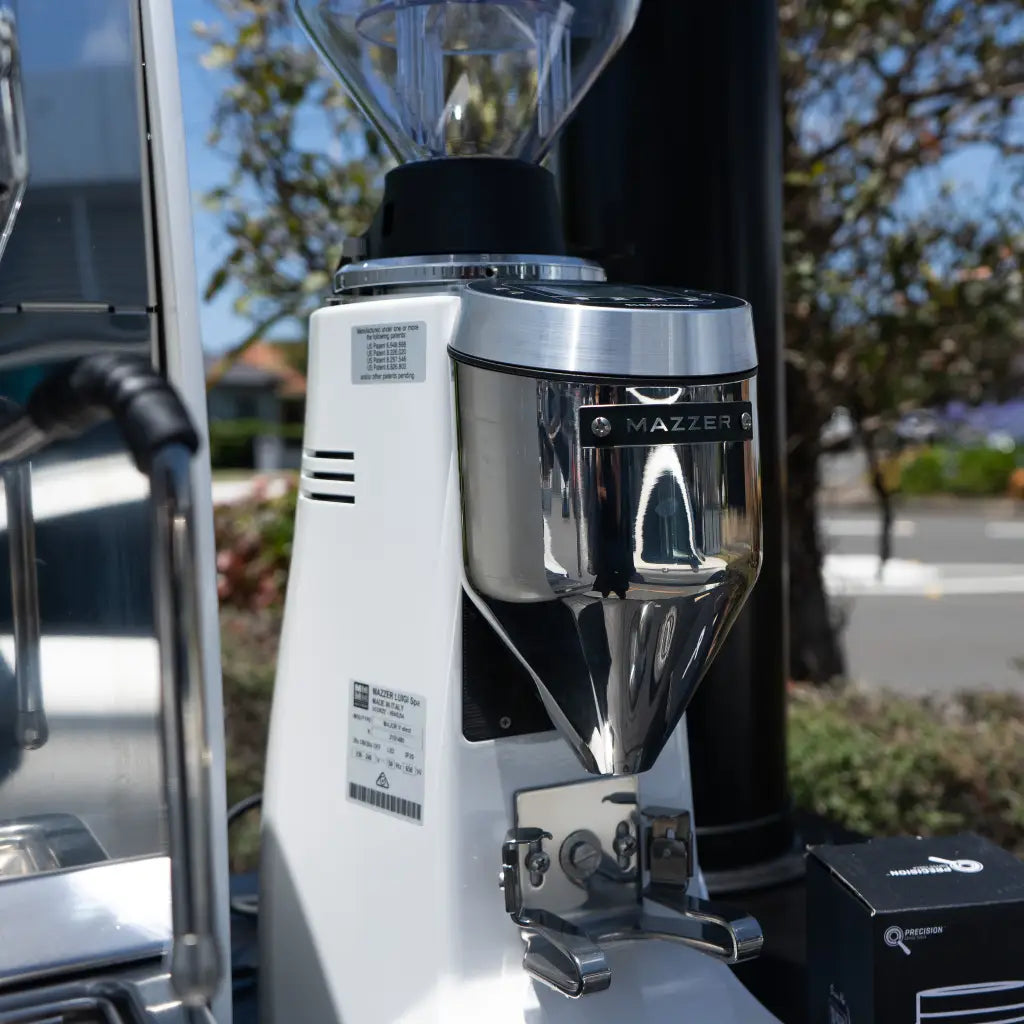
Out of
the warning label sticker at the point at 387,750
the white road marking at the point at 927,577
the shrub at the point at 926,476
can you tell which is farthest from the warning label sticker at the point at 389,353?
the shrub at the point at 926,476

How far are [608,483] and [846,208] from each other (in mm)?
2503

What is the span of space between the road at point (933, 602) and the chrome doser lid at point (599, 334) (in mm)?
2660

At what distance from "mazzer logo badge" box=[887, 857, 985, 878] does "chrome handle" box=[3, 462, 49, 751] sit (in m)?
0.77

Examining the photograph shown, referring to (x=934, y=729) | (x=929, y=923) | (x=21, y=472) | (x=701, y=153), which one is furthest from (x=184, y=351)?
(x=934, y=729)

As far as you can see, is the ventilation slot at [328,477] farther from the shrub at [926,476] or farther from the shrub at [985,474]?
the shrub at [985,474]

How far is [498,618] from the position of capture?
1.00 meters

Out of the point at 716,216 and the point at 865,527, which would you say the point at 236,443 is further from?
the point at 716,216

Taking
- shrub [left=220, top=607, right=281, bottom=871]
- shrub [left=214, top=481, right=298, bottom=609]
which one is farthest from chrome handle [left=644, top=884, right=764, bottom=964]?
shrub [left=214, top=481, right=298, bottom=609]

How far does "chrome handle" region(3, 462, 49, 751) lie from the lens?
3.51 feet

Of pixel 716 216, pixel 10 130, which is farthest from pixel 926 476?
pixel 10 130

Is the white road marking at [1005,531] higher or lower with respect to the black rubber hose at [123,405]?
lower

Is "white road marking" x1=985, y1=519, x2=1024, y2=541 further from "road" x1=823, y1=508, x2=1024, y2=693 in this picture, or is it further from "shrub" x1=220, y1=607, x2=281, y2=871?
"shrub" x1=220, y1=607, x2=281, y2=871

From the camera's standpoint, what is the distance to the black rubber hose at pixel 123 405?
0.67m

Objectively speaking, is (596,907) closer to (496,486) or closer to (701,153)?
(496,486)
